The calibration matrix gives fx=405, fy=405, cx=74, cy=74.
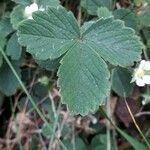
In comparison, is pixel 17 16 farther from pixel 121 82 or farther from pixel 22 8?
pixel 121 82

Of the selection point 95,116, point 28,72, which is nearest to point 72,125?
point 95,116

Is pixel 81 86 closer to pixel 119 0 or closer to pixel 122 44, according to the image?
pixel 122 44

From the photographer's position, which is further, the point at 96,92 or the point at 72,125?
the point at 72,125

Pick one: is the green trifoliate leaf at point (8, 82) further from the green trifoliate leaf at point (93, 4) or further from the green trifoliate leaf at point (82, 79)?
the green trifoliate leaf at point (82, 79)

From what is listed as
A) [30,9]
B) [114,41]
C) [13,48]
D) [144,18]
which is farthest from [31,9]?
[144,18]

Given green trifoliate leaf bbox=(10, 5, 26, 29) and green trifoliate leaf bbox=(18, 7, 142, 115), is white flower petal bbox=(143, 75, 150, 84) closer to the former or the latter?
green trifoliate leaf bbox=(18, 7, 142, 115)

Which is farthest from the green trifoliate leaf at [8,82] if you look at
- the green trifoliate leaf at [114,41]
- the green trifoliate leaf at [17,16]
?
the green trifoliate leaf at [114,41]
